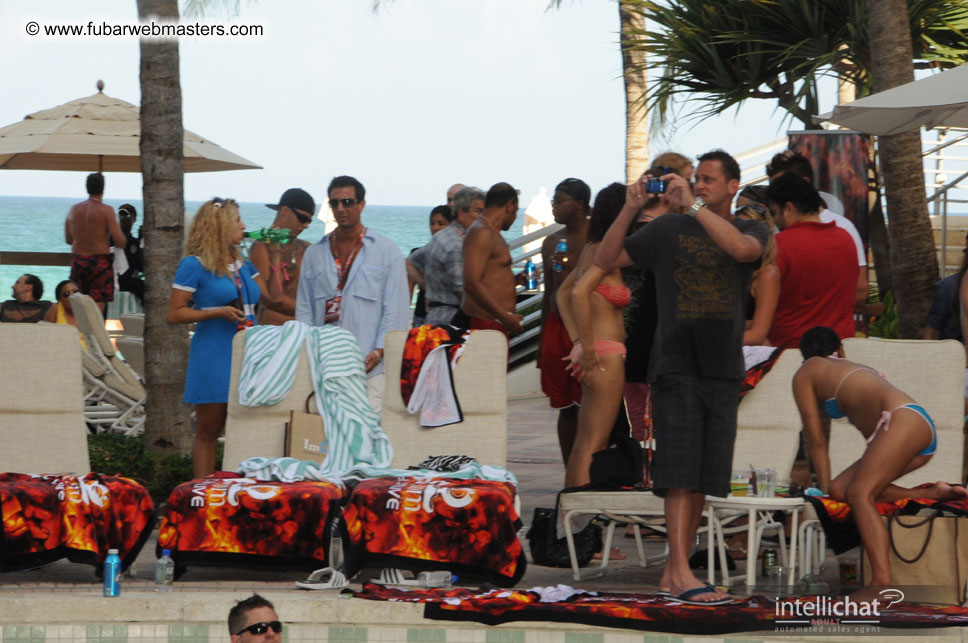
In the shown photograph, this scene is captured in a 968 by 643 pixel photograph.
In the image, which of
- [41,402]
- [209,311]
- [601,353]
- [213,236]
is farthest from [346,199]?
[41,402]

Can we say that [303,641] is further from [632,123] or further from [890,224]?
[632,123]

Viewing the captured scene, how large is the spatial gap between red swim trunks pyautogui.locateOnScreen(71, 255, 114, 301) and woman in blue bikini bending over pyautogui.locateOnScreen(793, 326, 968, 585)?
845 cm

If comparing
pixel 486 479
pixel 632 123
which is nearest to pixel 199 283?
pixel 486 479

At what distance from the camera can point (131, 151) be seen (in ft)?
38.5

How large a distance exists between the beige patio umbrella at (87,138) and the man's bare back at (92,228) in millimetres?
521

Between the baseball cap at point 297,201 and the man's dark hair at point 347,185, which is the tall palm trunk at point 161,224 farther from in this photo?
the man's dark hair at point 347,185

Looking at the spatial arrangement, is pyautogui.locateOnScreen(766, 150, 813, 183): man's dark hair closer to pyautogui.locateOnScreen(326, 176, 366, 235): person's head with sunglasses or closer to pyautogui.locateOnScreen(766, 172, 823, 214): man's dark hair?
pyautogui.locateOnScreen(766, 172, 823, 214): man's dark hair

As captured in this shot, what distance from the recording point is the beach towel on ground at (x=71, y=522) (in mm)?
5684

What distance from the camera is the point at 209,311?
22.3 ft

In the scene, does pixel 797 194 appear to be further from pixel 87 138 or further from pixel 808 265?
pixel 87 138

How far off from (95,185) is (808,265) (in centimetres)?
769

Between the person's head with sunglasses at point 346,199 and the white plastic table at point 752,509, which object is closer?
the white plastic table at point 752,509

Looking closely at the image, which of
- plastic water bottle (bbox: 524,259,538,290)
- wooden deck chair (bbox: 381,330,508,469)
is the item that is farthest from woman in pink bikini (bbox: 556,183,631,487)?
plastic water bottle (bbox: 524,259,538,290)

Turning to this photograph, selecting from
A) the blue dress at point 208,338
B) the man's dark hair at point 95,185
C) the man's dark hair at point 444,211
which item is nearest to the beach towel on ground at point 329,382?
the blue dress at point 208,338
